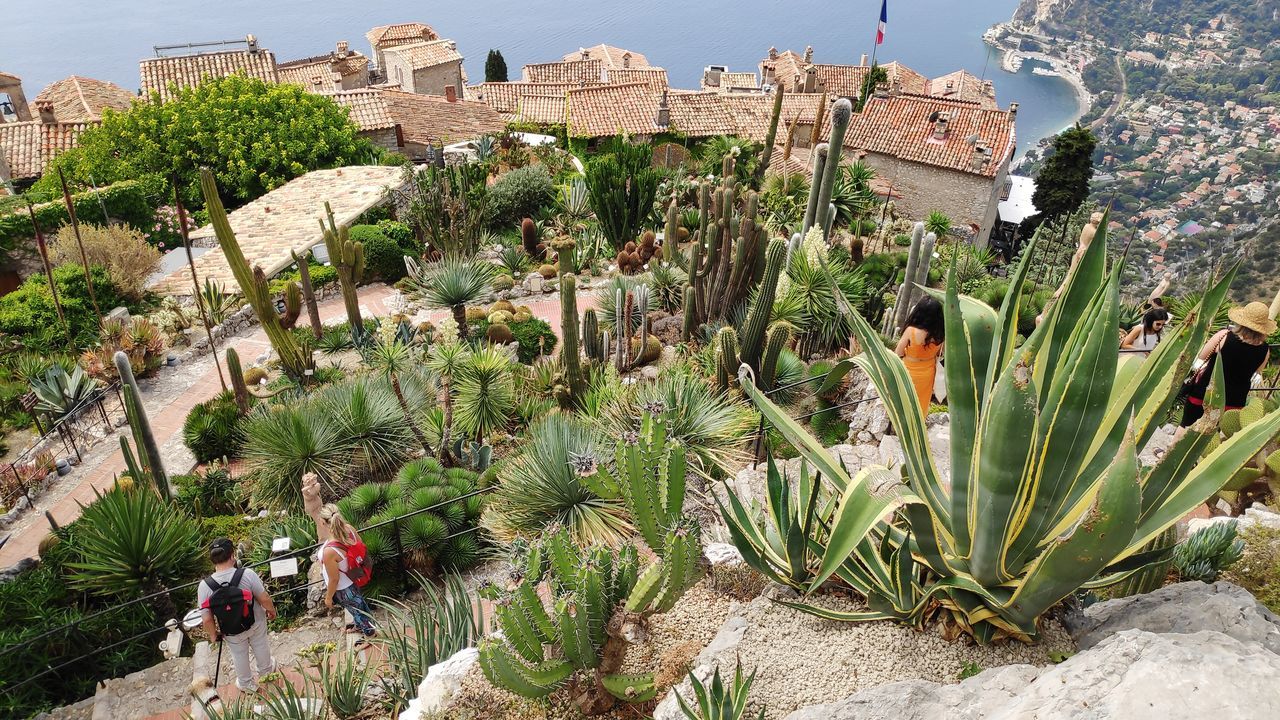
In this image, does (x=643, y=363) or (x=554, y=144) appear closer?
(x=643, y=363)

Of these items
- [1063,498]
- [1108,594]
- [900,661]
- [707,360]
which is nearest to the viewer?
[1063,498]

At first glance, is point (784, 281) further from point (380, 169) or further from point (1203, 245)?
point (1203, 245)

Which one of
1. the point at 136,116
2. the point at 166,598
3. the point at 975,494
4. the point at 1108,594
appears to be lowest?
the point at 166,598

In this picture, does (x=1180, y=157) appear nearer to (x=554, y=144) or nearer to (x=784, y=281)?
(x=554, y=144)

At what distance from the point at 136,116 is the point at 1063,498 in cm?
2334

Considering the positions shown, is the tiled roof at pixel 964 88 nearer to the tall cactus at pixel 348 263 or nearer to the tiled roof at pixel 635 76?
the tiled roof at pixel 635 76

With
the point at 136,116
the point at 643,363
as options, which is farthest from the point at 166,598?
the point at 136,116

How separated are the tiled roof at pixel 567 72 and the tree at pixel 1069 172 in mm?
22958

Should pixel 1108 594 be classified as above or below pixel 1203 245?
above

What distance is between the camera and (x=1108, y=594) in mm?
4090

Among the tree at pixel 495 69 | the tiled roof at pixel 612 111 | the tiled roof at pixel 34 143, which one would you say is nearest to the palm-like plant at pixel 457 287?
the tiled roof at pixel 612 111

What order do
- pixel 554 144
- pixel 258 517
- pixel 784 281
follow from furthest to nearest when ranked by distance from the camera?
pixel 554 144, pixel 784 281, pixel 258 517

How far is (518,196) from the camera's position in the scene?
1723cm

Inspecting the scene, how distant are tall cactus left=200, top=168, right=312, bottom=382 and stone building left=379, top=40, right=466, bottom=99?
101 ft
